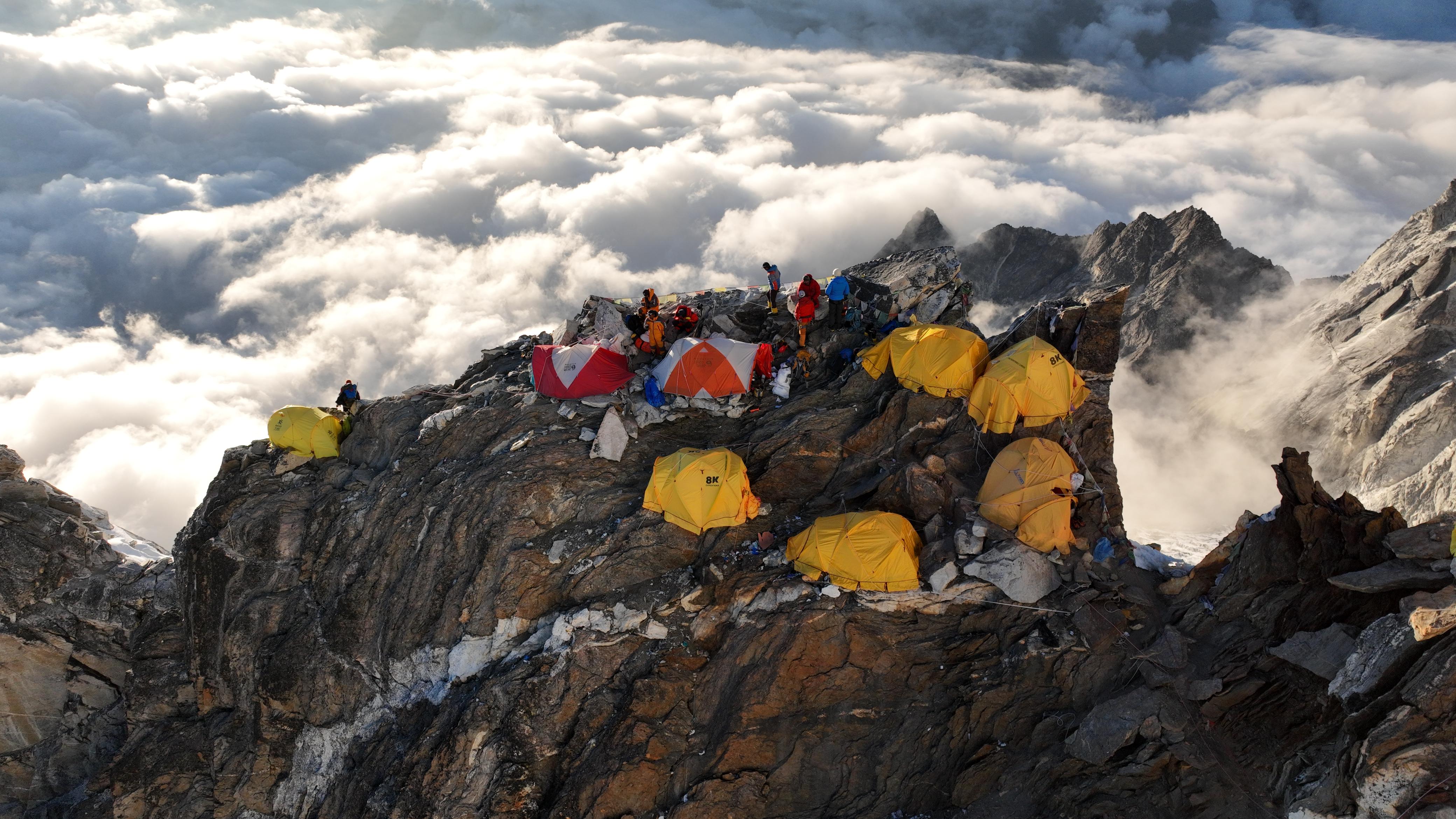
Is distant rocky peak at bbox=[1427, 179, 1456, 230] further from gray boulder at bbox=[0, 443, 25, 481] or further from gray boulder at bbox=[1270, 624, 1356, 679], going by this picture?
gray boulder at bbox=[0, 443, 25, 481]

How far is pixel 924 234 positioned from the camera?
91.0 meters

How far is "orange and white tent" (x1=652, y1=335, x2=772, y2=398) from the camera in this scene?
98.1 feet

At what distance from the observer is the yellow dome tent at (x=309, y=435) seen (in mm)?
34500

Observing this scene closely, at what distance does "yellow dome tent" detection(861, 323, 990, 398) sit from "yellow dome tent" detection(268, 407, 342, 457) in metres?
24.5

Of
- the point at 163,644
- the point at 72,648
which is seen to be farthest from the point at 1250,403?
the point at 72,648

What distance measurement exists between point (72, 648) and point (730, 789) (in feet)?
118

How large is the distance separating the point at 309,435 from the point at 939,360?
88.6 feet

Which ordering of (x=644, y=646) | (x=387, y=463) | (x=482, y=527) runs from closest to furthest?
(x=644, y=646) < (x=482, y=527) < (x=387, y=463)

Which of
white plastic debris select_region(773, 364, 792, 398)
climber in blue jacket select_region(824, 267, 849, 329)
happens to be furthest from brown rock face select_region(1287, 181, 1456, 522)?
Answer: white plastic debris select_region(773, 364, 792, 398)

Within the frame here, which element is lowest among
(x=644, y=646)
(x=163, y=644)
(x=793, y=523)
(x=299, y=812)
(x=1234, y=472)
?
(x=1234, y=472)

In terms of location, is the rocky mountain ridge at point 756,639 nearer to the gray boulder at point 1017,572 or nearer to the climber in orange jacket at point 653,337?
the gray boulder at point 1017,572

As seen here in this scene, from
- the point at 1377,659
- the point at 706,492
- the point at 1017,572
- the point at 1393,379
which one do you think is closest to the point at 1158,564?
the point at 1017,572

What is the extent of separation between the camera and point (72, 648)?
38594 millimetres

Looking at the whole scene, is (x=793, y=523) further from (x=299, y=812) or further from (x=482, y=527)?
(x=299, y=812)
